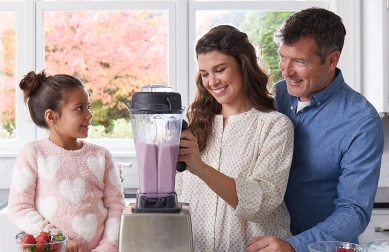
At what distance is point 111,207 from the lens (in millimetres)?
1924

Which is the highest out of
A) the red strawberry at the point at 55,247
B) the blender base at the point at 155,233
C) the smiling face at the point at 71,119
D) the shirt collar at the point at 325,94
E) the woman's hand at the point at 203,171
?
the shirt collar at the point at 325,94


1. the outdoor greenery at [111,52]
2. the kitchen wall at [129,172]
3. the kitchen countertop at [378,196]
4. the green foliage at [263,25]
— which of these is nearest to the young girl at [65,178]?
the kitchen countertop at [378,196]

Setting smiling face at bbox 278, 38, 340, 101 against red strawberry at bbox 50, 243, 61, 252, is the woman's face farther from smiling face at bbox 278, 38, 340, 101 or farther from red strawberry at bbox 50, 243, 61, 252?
red strawberry at bbox 50, 243, 61, 252

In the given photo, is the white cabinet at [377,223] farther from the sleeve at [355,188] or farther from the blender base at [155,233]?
the blender base at [155,233]

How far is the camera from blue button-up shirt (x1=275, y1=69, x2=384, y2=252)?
1629mm

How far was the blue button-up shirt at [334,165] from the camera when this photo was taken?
1629mm

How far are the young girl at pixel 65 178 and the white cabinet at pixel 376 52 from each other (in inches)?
62.3

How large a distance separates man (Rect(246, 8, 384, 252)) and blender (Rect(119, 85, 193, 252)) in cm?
38

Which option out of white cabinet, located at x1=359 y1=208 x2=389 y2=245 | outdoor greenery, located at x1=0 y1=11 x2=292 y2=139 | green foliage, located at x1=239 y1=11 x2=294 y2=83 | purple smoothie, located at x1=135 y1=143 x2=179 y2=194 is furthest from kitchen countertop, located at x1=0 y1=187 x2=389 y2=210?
purple smoothie, located at x1=135 y1=143 x2=179 y2=194

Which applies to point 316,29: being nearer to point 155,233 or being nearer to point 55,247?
point 155,233

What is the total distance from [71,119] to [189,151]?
0.62 meters

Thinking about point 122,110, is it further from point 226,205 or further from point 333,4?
point 226,205

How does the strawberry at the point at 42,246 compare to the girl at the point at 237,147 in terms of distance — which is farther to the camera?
the girl at the point at 237,147

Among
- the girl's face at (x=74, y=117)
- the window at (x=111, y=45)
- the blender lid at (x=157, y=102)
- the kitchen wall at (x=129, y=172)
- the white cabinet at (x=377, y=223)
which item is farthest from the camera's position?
the window at (x=111, y=45)
